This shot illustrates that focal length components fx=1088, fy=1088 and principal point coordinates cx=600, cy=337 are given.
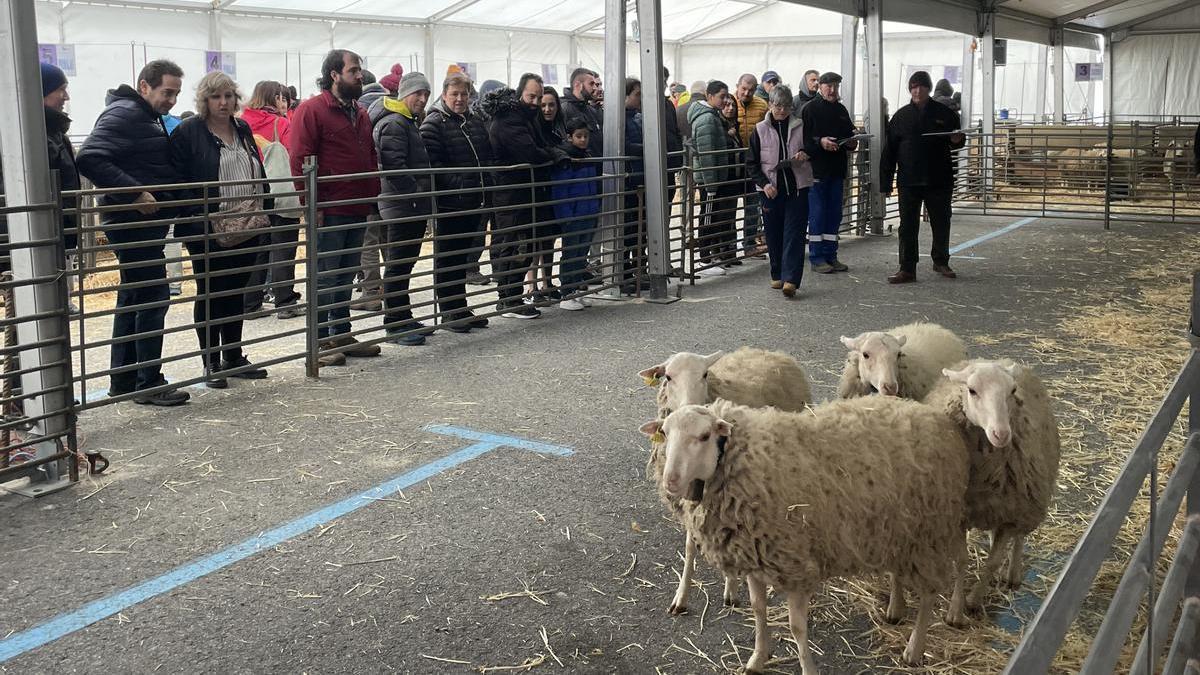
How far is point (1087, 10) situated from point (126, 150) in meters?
21.3

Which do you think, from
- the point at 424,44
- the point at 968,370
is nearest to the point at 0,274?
the point at 968,370

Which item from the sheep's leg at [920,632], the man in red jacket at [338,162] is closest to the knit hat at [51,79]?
the man in red jacket at [338,162]

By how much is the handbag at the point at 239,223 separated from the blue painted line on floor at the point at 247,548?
2038mm

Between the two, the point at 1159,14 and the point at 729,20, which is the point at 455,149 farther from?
the point at 1159,14

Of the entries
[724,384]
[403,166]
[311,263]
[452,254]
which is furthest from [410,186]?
[724,384]

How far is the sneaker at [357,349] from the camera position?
7.73 meters

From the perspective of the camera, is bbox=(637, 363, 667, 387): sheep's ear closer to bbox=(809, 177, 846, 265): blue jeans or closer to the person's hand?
the person's hand

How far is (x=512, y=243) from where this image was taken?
29.6 feet

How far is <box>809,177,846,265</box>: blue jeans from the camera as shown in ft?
38.5

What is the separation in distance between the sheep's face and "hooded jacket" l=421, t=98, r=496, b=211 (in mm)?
4514

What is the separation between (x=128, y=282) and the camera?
670 centimetres

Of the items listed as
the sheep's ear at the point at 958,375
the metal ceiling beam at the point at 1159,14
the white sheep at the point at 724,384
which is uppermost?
the metal ceiling beam at the point at 1159,14

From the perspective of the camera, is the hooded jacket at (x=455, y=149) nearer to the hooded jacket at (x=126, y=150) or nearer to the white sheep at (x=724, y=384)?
the hooded jacket at (x=126, y=150)

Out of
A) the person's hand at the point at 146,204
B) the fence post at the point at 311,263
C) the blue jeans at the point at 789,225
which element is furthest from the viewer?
the blue jeans at the point at 789,225
